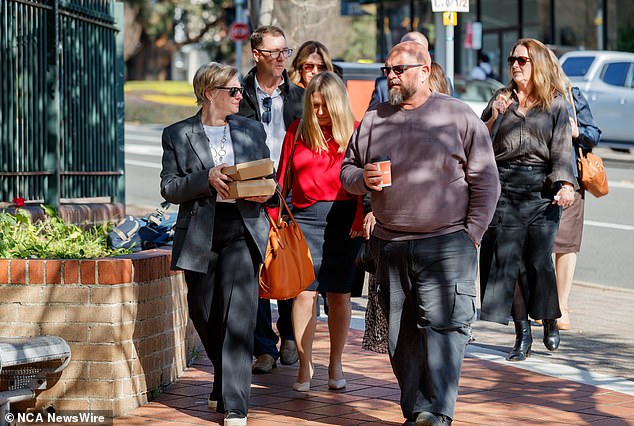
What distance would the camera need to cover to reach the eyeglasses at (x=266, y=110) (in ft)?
25.8

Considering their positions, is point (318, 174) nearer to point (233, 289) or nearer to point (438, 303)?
point (233, 289)

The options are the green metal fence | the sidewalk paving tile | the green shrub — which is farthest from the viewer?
the green metal fence

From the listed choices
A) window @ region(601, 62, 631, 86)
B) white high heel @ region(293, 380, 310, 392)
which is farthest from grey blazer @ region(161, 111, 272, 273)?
window @ region(601, 62, 631, 86)

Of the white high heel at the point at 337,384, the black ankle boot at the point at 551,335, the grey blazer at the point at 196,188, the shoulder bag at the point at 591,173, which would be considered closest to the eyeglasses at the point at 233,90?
→ the grey blazer at the point at 196,188

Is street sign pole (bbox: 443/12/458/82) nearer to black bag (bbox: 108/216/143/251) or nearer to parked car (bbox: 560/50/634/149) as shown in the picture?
black bag (bbox: 108/216/143/251)

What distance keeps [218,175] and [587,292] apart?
20.3 ft

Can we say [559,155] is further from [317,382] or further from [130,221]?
[130,221]

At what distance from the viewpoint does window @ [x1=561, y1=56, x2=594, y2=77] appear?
24703 mm

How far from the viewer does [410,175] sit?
19.7ft

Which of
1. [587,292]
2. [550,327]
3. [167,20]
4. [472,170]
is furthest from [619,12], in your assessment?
[472,170]

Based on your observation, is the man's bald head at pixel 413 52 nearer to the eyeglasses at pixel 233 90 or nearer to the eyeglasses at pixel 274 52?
the eyeglasses at pixel 233 90

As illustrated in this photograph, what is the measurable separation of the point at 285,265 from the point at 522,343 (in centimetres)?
218

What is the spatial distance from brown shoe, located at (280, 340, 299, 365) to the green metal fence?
9.52 ft

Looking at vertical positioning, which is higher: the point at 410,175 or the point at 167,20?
the point at 167,20
